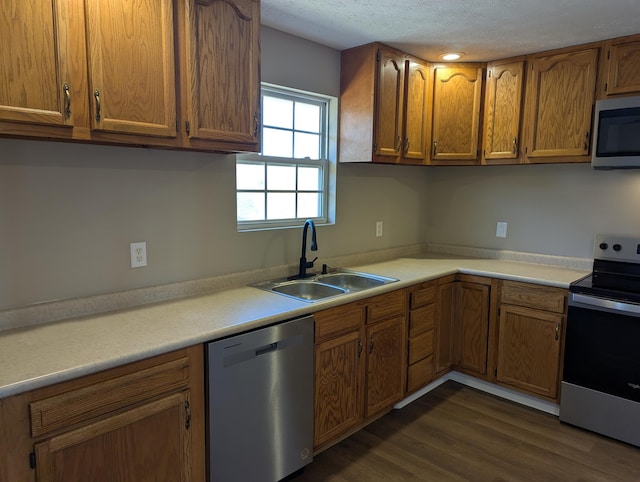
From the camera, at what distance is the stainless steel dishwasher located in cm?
172

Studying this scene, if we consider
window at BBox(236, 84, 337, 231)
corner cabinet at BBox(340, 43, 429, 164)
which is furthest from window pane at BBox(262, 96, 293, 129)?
corner cabinet at BBox(340, 43, 429, 164)

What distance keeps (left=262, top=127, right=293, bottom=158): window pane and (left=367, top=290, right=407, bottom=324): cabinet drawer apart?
3.51ft

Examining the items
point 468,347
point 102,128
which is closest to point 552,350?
point 468,347

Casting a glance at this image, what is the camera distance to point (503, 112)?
3.04m

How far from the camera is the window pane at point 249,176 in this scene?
8.23 feet

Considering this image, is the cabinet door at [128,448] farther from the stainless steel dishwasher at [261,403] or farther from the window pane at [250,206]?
the window pane at [250,206]

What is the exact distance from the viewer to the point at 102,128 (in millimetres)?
1569

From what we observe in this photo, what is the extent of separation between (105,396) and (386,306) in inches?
61.1

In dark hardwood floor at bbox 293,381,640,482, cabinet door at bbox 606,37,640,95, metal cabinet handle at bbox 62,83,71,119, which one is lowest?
dark hardwood floor at bbox 293,381,640,482

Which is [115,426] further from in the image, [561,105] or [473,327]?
[561,105]

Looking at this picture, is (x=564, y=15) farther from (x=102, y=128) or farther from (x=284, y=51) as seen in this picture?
(x=102, y=128)

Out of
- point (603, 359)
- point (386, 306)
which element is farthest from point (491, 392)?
point (386, 306)

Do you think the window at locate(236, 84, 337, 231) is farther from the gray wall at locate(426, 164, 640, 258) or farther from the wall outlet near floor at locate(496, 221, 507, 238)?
the wall outlet near floor at locate(496, 221, 507, 238)

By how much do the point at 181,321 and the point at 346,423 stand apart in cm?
113
